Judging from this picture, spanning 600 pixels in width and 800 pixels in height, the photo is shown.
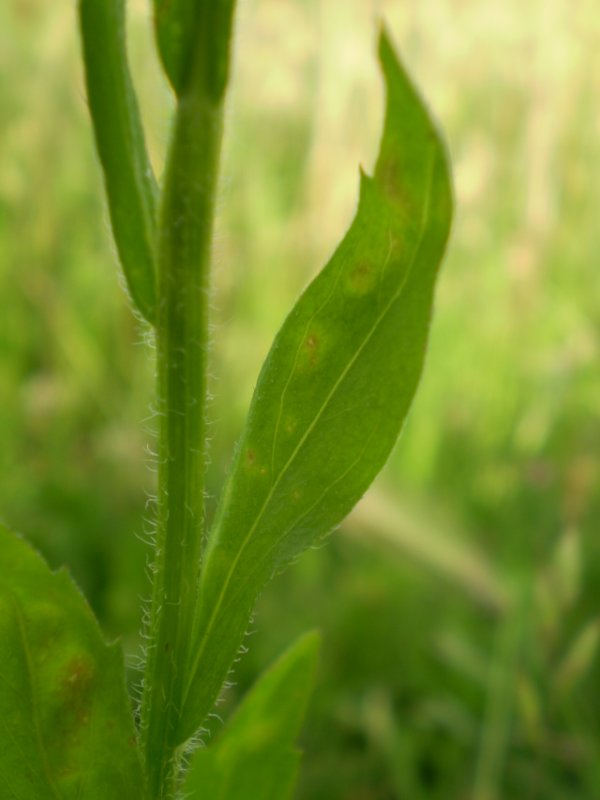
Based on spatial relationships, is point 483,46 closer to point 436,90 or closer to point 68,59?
point 436,90

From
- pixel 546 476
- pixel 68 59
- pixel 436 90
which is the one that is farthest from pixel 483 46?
pixel 546 476

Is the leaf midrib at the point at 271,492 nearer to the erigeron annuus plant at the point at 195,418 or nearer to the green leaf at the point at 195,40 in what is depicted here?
the erigeron annuus plant at the point at 195,418

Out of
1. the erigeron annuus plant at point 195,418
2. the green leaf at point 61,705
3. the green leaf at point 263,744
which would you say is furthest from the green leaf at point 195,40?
the green leaf at point 263,744

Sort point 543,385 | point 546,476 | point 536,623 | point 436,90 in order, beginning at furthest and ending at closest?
→ point 436,90, point 543,385, point 546,476, point 536,623

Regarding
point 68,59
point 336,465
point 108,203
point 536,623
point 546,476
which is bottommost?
point 536,623

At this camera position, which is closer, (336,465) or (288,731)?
(336,465)

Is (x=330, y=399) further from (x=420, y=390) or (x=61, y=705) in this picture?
(x=420, y=390)

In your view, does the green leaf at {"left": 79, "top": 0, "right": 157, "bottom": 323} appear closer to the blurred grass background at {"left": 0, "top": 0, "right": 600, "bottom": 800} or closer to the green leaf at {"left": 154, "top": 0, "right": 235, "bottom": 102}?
the green leaf at {"left": 154, "top": 0, "right": 235, "bottom": 102}
